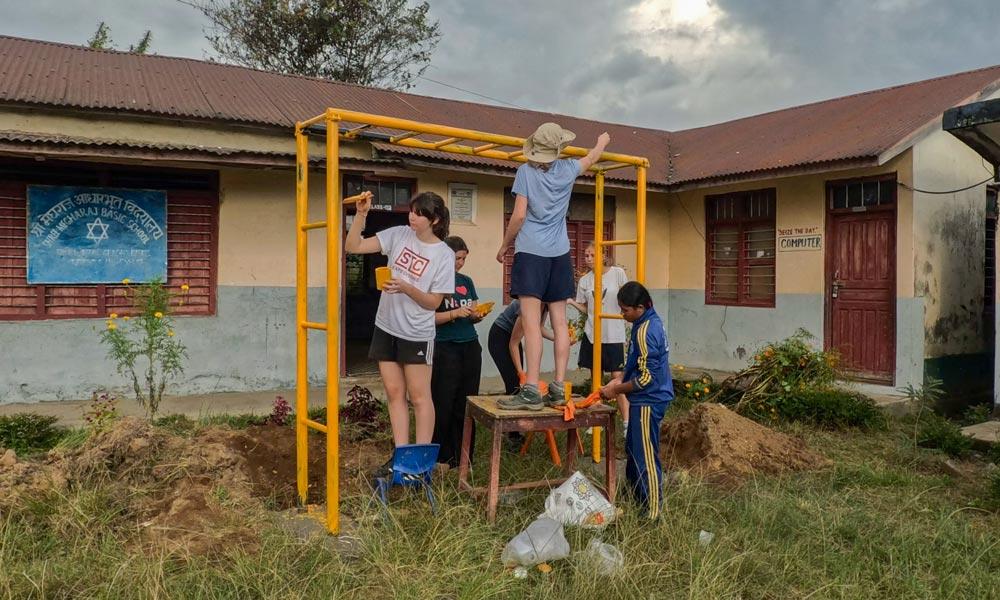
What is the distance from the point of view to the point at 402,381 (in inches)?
170

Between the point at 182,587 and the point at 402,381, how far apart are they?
1.67 meters

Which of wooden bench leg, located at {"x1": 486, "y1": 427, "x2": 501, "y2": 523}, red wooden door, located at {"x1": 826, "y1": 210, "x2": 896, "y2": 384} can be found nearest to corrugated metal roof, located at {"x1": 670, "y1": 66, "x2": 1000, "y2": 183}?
red wooden door, located at {"x1": 826, "y1": 210, "x2": 896, "y2": 384}

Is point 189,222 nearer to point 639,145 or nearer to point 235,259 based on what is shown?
point 235,259

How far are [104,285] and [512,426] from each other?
601 cm

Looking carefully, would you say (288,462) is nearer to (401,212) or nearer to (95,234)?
(95,234)

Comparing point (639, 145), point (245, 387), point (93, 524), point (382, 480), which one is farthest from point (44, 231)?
point (639, 145)

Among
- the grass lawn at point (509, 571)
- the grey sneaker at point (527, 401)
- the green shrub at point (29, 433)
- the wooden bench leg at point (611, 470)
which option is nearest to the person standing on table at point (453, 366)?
the grass lawn at point (509, 571)

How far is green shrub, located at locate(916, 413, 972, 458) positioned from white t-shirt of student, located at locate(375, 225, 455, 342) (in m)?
4.88

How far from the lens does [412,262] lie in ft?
13.9

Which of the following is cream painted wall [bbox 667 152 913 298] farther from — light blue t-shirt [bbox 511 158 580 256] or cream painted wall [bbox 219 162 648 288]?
light blue t-shirt [bbox 511 158 580 256]

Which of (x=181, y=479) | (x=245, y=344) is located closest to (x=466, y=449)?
(x=181, y=479)

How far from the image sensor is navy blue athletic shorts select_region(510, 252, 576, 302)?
4293 mm

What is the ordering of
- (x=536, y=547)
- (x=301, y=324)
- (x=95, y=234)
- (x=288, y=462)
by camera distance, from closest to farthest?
(x=536, y=547) < (x=301, y=324) < (x=288, y=462) < (x=95, y=234)

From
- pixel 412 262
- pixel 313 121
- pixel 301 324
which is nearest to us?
pixel 313 121
